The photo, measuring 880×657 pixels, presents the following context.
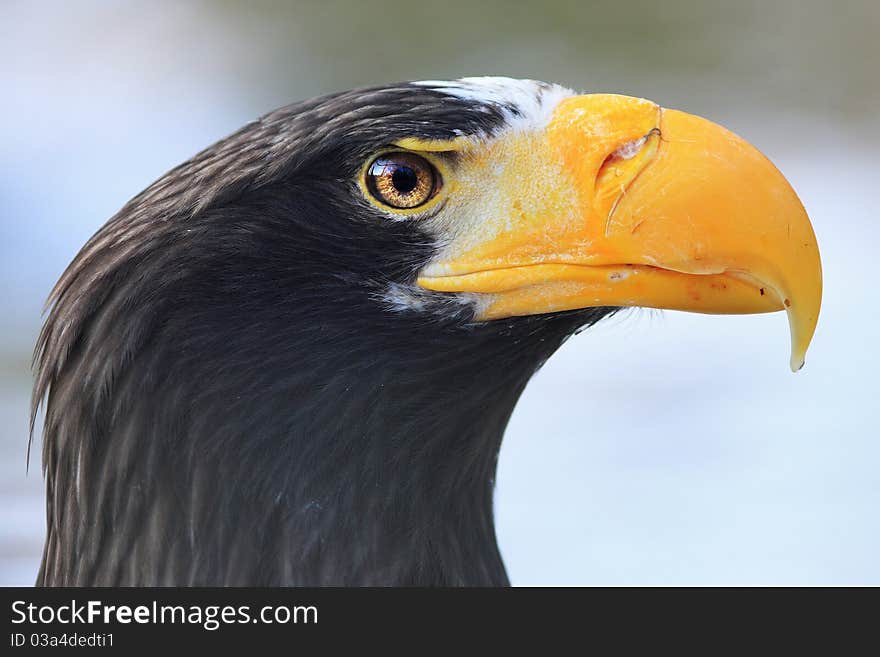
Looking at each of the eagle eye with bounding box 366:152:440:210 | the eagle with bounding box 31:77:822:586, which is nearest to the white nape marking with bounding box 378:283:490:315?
the eagle with bounding box 31:77:822:586

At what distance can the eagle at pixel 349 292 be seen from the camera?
1.69 m

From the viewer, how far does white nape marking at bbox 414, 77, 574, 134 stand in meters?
1.79

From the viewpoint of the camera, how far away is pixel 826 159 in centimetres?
788

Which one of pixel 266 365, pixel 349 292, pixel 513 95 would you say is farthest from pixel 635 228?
pixel 266 365

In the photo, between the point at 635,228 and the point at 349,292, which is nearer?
the point at 635,228

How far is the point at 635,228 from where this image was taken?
1663 millimetres

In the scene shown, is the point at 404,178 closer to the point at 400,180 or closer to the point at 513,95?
the point at 400,180

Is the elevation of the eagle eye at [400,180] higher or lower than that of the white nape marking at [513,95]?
lower

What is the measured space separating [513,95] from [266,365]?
1.72 feet

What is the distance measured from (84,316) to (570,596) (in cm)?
83

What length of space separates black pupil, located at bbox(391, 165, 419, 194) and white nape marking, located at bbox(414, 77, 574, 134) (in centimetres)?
14

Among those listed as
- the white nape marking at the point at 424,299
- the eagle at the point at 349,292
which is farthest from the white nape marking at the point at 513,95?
the white nape marking at the point at 424,299

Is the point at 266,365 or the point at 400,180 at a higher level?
the point at 400,180

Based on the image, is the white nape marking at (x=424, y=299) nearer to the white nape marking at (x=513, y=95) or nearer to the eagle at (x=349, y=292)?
the eagle at (x=349, y=292)
